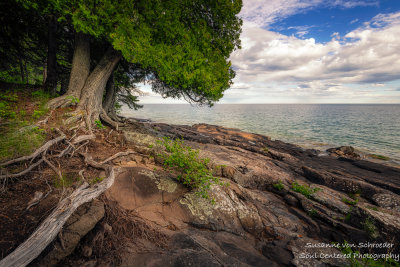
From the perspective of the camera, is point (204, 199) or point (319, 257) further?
point (204, 199)

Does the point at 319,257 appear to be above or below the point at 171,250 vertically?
below

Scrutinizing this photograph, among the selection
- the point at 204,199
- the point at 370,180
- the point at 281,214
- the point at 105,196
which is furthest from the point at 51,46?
the point at 370,180

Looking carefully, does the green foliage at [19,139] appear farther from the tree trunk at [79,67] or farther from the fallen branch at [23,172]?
the tree trunk at [79,67]

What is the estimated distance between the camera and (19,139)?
501 cm

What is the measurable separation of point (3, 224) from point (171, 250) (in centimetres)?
303

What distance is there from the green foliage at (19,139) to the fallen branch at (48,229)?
2.57 meters

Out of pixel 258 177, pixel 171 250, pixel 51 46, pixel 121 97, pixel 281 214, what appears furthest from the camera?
pixel 121 97

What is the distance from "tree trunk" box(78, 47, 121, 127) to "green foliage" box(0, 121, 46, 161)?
2.27 m

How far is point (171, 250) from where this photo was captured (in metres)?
3.40

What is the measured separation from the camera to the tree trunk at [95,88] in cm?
820

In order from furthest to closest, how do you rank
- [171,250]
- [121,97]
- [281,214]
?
[121,97] < [281,214] < [171,250]

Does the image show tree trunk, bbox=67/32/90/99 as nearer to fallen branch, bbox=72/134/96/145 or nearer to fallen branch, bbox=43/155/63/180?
fallen branch, bbox=72/134/96/145

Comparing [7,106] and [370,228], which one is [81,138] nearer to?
[7,106]

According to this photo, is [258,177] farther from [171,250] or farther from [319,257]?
[171,250]
